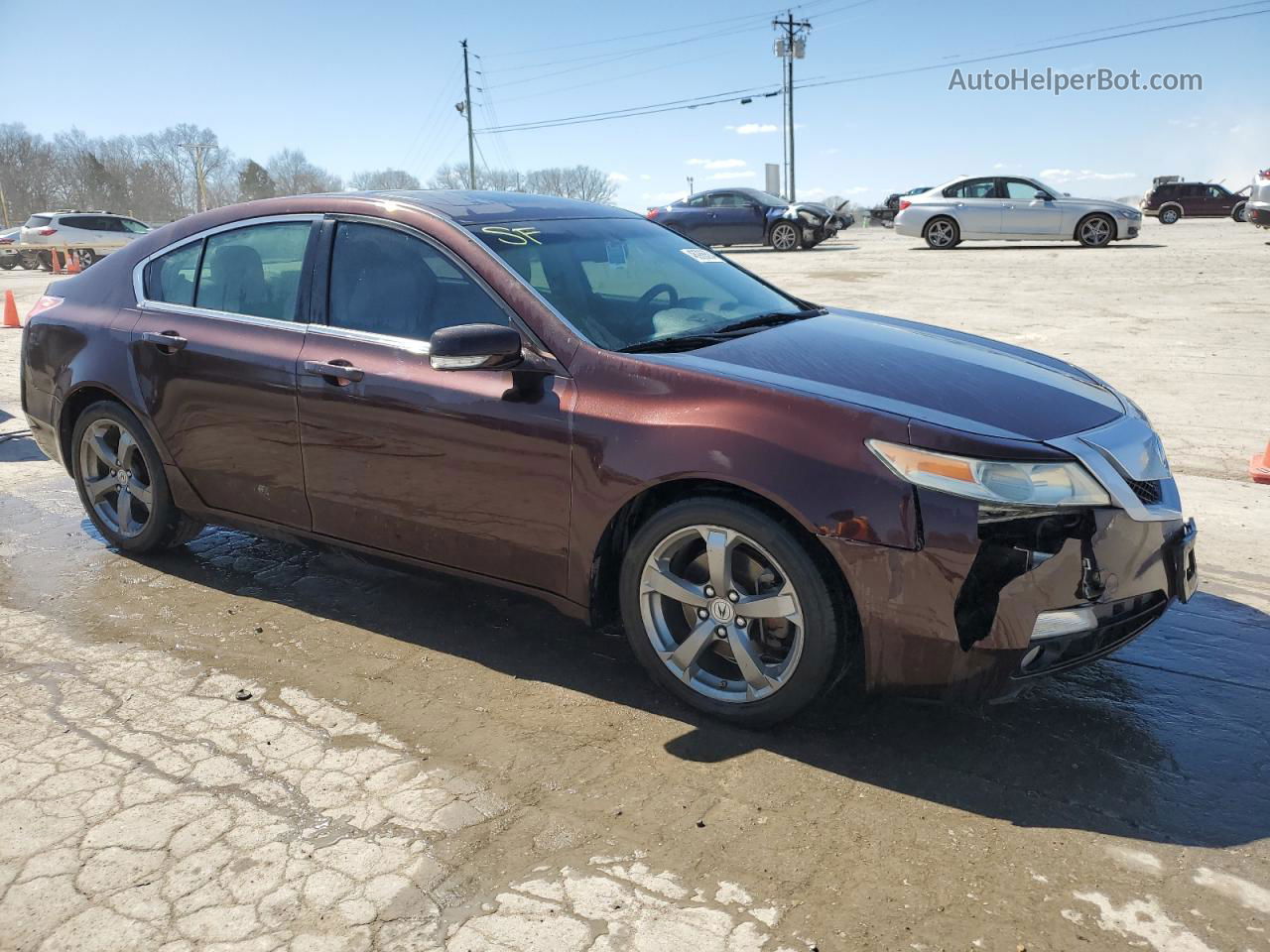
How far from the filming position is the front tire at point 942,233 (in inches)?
915

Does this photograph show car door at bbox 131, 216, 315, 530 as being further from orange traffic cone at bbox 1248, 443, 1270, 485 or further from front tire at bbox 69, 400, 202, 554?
orange traffic cone at bbox 1248, 443, 1270, 485

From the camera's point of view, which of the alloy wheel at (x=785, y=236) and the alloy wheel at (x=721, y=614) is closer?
the alloy wheel at (x=721, y=614)

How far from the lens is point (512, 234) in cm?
389

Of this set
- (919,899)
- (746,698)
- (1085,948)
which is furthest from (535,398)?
(1085,948)

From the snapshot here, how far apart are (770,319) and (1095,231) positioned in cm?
2059

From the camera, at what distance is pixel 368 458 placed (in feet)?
12.6

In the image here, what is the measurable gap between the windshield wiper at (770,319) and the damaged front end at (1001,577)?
116 centimetres

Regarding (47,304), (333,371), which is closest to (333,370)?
(333,371)

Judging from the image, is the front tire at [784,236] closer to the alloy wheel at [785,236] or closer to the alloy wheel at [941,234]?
the alloy wheel at [785,236]

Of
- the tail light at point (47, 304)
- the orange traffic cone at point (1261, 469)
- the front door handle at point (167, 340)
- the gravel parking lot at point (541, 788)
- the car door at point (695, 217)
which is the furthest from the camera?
the car door at point (695, 217)

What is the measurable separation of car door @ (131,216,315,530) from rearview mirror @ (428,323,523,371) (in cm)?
92

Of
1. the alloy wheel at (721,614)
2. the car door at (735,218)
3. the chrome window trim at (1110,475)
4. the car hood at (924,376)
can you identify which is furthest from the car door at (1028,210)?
the alloy wheel at (721,614)

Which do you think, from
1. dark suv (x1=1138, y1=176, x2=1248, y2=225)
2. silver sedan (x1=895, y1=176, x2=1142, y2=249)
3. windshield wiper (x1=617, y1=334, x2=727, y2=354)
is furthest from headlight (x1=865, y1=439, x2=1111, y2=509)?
dark suv (x1=1138, y1=176, x2=1248, y2=225)

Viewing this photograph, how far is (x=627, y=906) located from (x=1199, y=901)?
1326 mm
